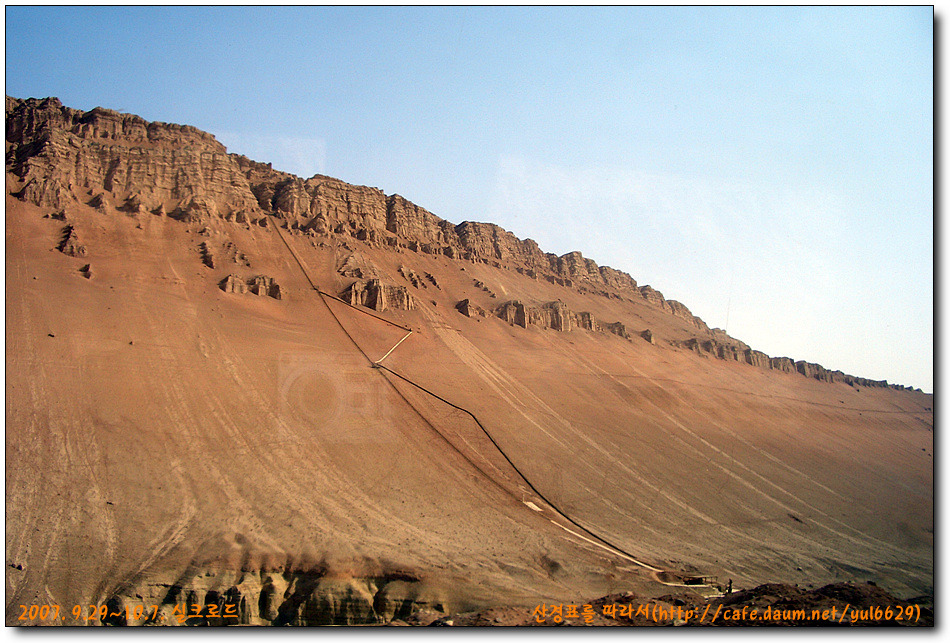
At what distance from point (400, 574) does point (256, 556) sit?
11.6ft

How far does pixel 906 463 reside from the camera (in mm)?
28531

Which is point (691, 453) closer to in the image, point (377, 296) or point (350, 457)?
point (350, 457)

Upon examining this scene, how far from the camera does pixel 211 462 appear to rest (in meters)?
16.1

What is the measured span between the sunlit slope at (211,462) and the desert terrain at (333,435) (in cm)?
9

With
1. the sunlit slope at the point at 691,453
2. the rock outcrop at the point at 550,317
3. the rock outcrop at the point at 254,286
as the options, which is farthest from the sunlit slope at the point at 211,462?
the rock outcrop at the point at 550,317

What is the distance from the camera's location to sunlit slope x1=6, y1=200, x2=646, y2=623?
12156mm

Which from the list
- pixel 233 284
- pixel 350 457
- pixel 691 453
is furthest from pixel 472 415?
pixel 233 284

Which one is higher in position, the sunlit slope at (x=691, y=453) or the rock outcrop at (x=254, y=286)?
the rock outcrop at (x=254, y=286)

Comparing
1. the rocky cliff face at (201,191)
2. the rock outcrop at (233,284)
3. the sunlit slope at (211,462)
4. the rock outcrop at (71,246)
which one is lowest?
the sunlit slope at (211,462)

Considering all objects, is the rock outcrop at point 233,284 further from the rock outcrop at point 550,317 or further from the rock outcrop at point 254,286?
the rock outcrop at point 550,317

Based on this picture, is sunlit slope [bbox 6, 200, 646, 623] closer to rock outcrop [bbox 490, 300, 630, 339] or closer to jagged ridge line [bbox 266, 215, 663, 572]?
jagged ridge line [bbox 266, 215, 663, 572]

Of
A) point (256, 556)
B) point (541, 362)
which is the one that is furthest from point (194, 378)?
point (541, 362)

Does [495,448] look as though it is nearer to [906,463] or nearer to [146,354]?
[146,354]

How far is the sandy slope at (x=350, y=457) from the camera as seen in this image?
12.7 metres
